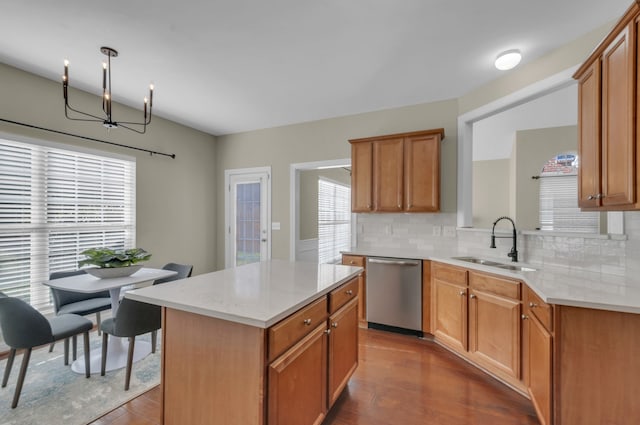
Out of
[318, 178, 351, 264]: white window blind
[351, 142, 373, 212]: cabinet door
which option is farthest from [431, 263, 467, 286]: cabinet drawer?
[318, 178, 351, 264]: white window blind

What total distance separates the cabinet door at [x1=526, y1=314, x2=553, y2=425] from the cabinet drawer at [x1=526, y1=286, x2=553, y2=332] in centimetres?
→ 4

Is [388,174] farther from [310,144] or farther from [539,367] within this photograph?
[539,367]

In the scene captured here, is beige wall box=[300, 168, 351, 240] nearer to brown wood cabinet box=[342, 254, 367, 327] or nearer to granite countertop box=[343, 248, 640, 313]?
brown wood cabinet box=[342, 254, 367, 327]

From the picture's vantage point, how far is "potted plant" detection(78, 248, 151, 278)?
2502mm

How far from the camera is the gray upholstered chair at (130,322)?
7.17ft

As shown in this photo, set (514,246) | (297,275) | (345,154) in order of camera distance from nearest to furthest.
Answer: (297,275), (514,246), (345,154)

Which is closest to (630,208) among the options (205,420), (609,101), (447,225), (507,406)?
(609,101)

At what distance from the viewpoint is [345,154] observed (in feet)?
13.4

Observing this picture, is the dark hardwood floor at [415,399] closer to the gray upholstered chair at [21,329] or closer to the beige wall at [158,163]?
the gray upholstered chair at [21,329]

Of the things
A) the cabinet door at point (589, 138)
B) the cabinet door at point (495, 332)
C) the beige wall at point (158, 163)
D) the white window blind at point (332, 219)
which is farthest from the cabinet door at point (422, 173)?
the beige wall at point (158, 163)

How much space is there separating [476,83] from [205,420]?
3.74 meters

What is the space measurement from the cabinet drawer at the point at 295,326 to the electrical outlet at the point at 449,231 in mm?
2360

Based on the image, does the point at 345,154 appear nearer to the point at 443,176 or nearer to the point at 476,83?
the point at 443,176

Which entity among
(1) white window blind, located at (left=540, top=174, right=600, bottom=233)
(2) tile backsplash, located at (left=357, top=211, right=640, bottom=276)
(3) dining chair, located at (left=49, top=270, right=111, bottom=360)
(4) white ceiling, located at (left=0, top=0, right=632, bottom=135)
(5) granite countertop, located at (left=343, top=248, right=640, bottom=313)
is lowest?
(3) dining chair, located at (left=49, top=270, right=111, bottom=360)
